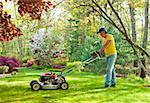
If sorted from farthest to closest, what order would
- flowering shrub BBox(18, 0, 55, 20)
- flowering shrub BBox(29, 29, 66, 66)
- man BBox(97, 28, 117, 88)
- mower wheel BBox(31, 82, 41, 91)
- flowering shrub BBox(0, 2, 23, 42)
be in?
flowering shrub BBox(29, 29, 66, 66) → man BBox(97, 28, 117, 88) → mower wheel BBox(31, 82, 41, 91) → flowering shrub BBox(18, 0, 55, 20) → flowering shrub BBox(0, 2, 23, 42)

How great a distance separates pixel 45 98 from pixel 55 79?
1.20 meters

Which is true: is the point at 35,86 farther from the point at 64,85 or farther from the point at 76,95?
the point at 76,95

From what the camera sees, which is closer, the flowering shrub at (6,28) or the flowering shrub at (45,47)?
the flowering shrub at (6,28)

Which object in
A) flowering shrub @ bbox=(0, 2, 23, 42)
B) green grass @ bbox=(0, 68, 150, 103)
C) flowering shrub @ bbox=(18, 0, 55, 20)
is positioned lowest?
green grass @ bbox=(0, 68, 150, 103)

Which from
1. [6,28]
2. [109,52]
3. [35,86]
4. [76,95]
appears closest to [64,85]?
[35,86]

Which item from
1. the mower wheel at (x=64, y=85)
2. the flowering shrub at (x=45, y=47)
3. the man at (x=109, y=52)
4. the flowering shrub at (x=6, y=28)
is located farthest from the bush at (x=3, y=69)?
the man at (x=109, y=52)

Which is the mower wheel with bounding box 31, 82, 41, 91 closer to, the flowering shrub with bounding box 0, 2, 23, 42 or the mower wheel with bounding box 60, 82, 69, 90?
the mower wheel with bounding box 60, 82, 69, 90

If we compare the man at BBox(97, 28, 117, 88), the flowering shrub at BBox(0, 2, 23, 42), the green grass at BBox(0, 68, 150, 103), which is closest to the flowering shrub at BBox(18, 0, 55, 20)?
the flowering shrub at BBox(0, 2, 23, 42)

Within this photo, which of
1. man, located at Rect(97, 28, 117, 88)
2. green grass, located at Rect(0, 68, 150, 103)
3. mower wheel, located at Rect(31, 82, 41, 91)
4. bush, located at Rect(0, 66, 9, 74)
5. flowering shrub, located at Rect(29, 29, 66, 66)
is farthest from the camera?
flowering shrub, located at Rect(29, 29, 66, 66)

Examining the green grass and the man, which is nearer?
the green grass

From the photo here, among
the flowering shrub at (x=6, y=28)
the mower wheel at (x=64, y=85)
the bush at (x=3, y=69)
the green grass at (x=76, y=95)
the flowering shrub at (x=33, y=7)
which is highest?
the flowering shrub at (x=33, y=7)

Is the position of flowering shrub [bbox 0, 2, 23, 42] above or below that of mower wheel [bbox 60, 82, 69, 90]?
above

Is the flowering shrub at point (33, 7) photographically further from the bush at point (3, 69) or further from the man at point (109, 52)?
the bush at point (3, 69)

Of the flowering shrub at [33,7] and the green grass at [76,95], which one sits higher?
the flowering shrub at [33,7]
